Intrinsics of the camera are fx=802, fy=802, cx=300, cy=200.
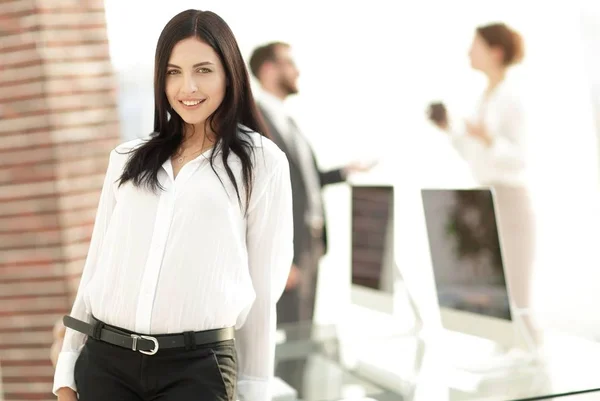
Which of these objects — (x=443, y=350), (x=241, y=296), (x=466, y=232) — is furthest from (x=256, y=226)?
(x=466, y=232)

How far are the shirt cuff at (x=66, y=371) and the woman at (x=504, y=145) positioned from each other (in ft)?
7.57

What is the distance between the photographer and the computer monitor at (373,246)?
117 inches

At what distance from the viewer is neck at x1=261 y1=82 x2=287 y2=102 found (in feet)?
11.3

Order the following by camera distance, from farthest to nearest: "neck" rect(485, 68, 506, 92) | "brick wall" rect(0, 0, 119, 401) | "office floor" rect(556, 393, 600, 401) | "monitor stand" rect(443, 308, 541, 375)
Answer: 1. "neck" rect(485, 68, 506, 92)
2. "brick wall" rect(0, 0, 119, 401)
3. "monitor stand" rect(443, 308, 541, 375)
4. "office floor" rect(556, 393, 600, 401)

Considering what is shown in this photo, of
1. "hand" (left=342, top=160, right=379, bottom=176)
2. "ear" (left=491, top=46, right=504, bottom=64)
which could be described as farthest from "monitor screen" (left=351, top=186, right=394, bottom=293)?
"ear" (left=491, top=46, right=504, bottom=64)

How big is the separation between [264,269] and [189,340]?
187 mm

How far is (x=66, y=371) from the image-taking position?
1477 mm

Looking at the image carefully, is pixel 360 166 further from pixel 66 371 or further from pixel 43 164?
pixel 66 371

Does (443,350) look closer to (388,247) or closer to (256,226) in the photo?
(388,247)

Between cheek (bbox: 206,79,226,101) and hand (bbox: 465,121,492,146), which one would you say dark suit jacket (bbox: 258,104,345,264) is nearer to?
hand (bbox: 465,121,492,146)

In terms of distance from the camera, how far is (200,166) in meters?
1.41

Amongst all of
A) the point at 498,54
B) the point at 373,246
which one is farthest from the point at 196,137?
the point at 498,54

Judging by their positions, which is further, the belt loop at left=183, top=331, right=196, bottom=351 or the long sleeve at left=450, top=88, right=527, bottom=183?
the long sleeve at left=450, top=88, right=527, bottom=183

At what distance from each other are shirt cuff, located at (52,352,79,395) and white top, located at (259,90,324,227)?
6.37ft
